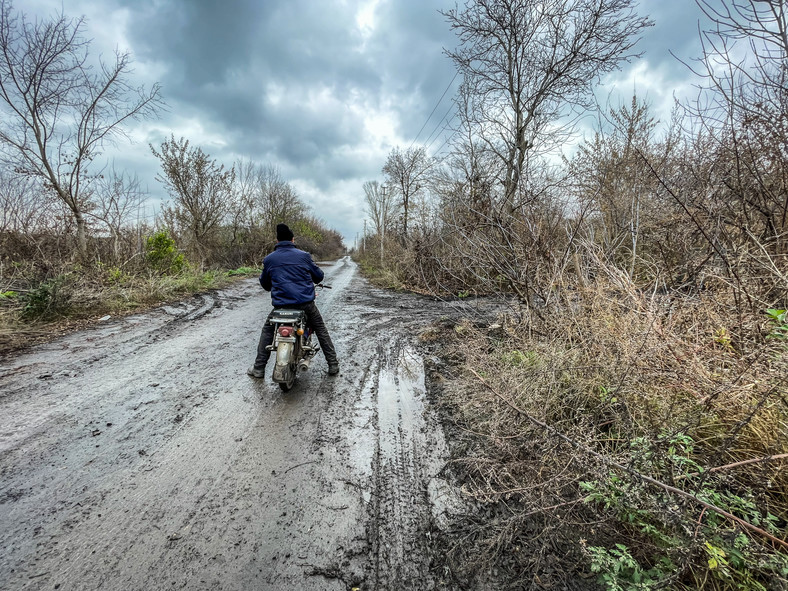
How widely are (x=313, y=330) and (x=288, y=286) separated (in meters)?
0.76

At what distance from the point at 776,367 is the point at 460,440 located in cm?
223

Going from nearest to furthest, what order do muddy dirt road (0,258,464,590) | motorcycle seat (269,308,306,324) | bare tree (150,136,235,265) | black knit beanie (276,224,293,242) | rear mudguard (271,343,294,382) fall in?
muddy dirt road (0,258,464,590) < rear mudguard (271,343,294,382) < motorcycle seat (269,308,306,324) < black knit beanie (276,224,293,242) < bare tree (150,136,235,265)

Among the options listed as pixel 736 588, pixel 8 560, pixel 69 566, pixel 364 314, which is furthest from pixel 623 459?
pixel 364 314

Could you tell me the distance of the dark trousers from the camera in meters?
4.08

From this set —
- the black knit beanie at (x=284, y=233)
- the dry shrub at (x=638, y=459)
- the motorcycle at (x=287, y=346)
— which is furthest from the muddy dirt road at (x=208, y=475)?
the black knit beanie at (x=284, y=233)

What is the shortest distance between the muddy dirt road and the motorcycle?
25 cm

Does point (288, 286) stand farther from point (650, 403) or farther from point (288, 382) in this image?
point (650, 403)

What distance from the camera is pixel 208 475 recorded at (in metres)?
2.36

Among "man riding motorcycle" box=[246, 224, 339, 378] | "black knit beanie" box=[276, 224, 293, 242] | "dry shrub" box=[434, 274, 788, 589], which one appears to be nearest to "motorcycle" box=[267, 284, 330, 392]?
"man riding motorcycle" box=[246, 224, 339, 378]

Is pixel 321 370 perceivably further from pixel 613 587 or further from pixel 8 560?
pixel 613 587

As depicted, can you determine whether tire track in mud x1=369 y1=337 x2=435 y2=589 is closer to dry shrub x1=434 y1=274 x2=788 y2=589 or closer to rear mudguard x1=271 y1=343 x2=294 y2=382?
Answer: dry shrub x1=434 y1=274 x2=788 y2=589

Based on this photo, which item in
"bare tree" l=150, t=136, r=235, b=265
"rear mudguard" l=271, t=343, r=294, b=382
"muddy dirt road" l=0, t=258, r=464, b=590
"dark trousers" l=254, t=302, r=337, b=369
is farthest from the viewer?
"bare tree" l=150, t=136, r=235, b=265

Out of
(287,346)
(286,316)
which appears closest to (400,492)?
(287,346)

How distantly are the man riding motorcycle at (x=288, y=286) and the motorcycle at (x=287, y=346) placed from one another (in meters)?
0.11
